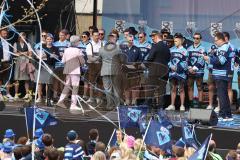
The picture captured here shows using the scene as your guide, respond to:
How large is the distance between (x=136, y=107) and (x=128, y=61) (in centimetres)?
181

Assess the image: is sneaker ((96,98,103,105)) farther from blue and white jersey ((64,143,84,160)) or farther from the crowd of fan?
blue and white jersey ((64,143,84,160))

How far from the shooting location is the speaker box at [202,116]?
13.2 m

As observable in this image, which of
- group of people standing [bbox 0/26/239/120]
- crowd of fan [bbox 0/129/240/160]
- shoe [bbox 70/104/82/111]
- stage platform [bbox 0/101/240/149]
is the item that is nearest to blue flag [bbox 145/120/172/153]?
crowd of fan [bbox 0/129/240/160]

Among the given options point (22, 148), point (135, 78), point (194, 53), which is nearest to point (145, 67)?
point (135, 78)

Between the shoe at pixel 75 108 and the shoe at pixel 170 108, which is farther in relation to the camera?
the shoe at pixel 170 108

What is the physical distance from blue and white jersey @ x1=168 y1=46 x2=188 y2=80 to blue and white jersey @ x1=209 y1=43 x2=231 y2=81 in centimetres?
123

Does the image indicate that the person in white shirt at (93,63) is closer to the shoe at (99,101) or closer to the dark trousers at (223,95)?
the shoe at (99,101)

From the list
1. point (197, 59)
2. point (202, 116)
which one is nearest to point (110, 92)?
point (202, 116)

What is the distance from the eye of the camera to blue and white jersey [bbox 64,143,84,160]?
387 inches

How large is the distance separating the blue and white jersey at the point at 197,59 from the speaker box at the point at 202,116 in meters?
2.02

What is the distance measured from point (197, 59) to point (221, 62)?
4.95 feet

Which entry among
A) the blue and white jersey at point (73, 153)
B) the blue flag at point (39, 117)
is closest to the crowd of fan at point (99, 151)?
the blue and white jersey at point (73, 153)

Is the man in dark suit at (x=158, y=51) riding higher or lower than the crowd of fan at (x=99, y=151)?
higher

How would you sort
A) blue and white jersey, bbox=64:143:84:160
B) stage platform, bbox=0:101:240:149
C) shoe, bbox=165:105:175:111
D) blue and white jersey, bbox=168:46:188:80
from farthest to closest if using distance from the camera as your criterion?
shoe, bbox=165:105:175:111, blue and white jersey, bbox=168:46:188:80, stage platform, bbox=0:101:240:149, blue and white jersey, bbox=64:143:84:160
